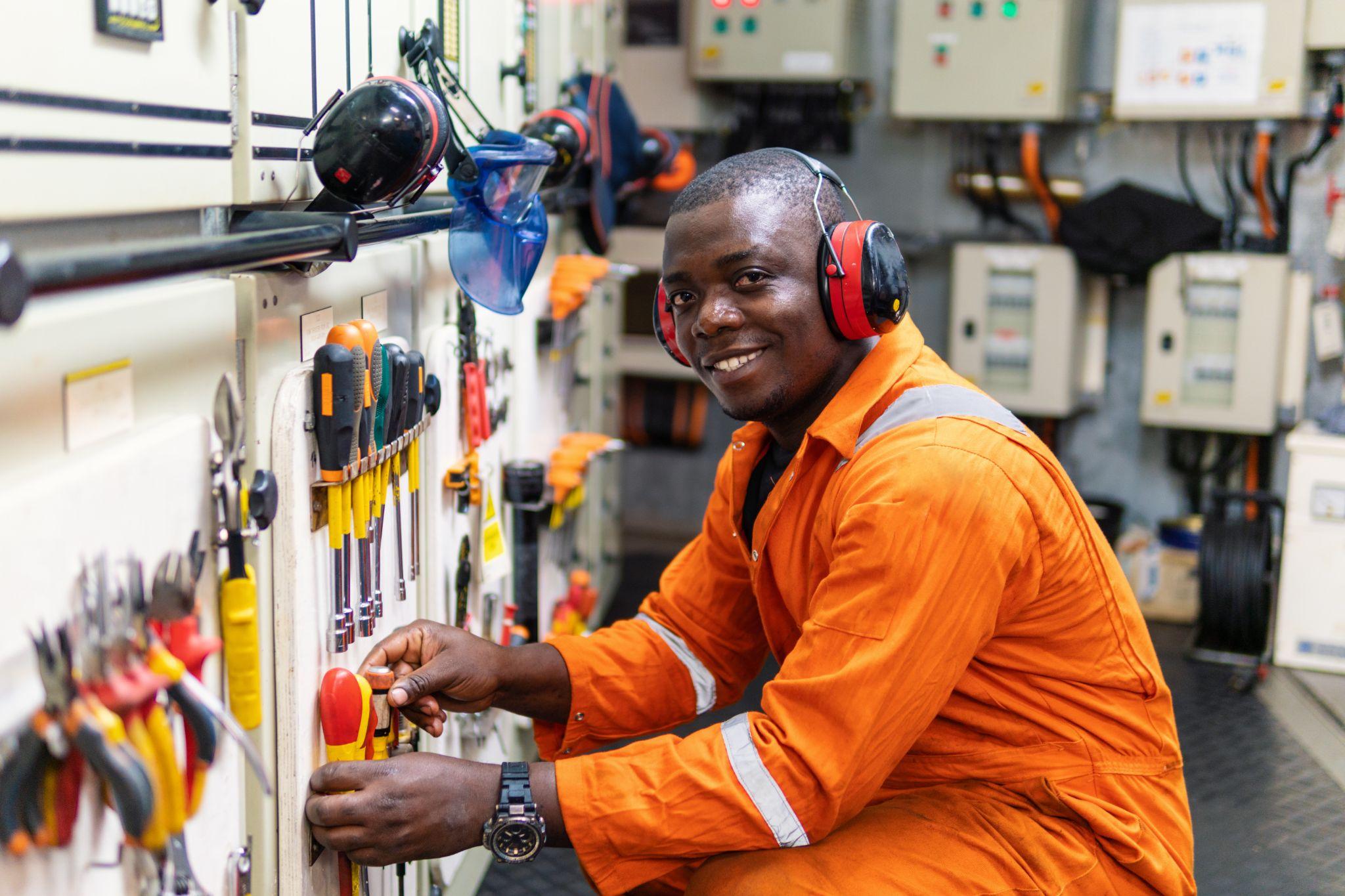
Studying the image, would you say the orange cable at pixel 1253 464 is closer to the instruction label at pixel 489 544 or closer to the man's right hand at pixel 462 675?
the instruction label at pixel 489 544

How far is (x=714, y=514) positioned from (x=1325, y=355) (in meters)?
3.16

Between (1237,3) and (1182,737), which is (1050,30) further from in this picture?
(1182,737)

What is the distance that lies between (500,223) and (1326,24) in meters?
A: 3.17

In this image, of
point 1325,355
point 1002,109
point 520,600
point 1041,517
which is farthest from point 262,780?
point 1325,355

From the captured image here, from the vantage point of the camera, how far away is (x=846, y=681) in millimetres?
1523

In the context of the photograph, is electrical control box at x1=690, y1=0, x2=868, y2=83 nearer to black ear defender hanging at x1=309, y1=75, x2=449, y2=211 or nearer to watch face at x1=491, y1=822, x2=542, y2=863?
black ear defender hanging at x1=309, y1=75, x2=449, y2=211

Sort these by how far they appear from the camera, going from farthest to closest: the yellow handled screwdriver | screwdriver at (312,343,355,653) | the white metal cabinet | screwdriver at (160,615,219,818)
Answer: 1. screwdriver at (312,343,355,653)
2. the yellow handled screwdriver
3. screwdriver at (160,615,219,818)
4. the white metal cabinet

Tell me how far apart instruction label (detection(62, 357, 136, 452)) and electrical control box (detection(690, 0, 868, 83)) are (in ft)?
12.4

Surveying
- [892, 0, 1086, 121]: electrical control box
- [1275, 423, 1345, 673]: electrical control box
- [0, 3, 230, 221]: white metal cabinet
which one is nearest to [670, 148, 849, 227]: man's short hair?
[0, 3, 230, 221]: white metal cabinet

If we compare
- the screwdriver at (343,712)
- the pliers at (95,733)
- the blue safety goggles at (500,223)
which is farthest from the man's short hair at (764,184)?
the pliers at (95,733)

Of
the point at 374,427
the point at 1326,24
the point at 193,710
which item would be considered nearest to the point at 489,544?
the point at 374,427

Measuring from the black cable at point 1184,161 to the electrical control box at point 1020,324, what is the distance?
0.51 metres

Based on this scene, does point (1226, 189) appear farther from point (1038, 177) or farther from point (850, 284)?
point (850, 284)

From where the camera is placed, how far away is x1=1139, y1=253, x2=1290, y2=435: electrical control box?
426 centimetres
